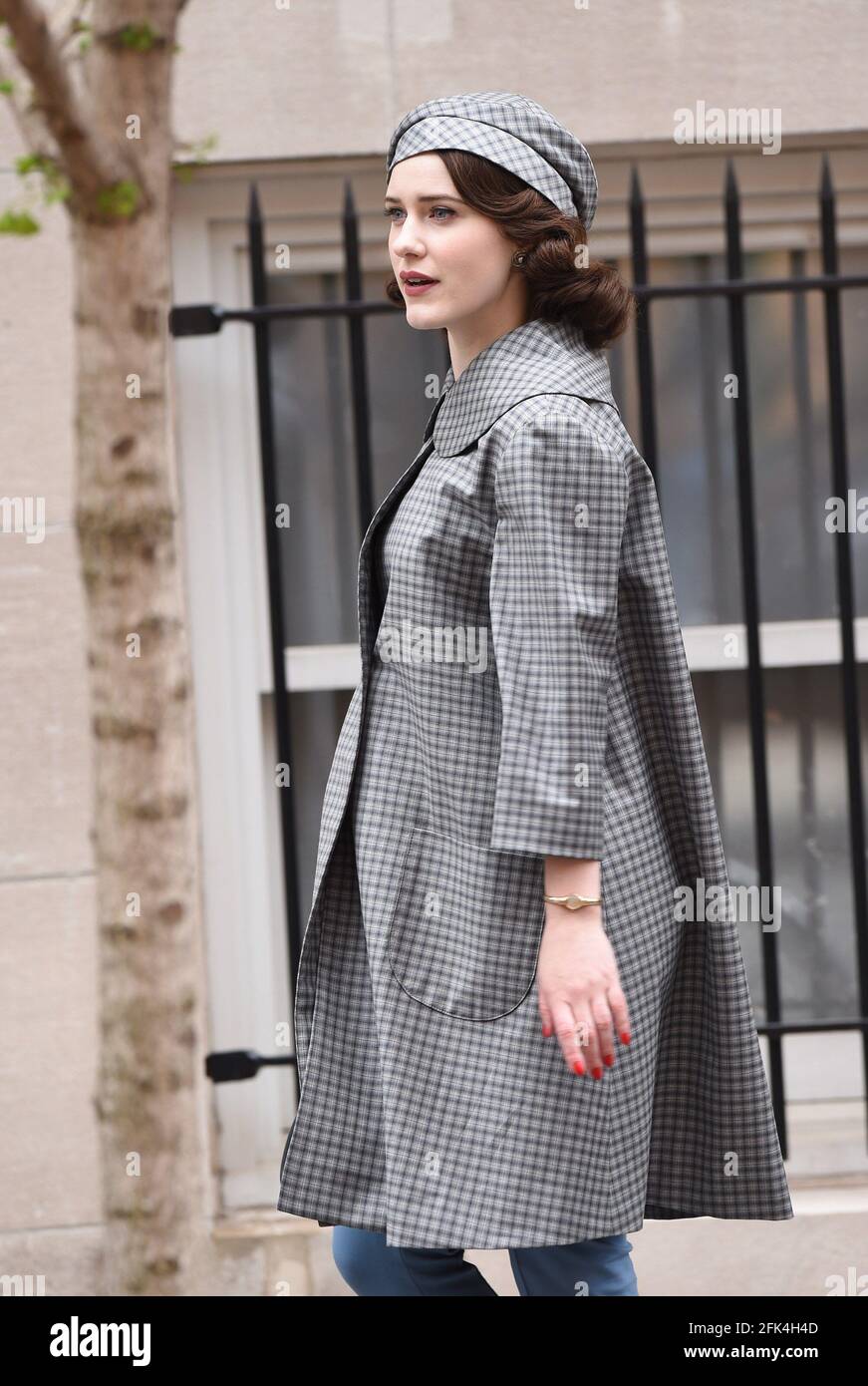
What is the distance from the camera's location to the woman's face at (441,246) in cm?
164

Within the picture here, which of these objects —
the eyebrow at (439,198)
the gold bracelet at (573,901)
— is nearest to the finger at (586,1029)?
the gold bracelet at (573,901)

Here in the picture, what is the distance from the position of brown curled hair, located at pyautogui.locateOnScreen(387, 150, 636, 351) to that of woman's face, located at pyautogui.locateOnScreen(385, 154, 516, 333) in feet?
0.05

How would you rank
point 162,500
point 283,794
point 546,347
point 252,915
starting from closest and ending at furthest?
point 546,347, point 162,500, point 283,794, point 252,915

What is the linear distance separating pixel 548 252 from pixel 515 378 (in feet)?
0.53

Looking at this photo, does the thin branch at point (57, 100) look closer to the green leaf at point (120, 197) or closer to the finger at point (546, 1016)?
the green leaf at point (120, 197)

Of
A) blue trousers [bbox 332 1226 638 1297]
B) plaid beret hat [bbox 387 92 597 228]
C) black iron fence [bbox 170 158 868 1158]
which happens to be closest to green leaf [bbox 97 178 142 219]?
black iron fence [bbox 170 158 868 1158]

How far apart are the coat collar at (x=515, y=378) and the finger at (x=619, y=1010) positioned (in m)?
0.65

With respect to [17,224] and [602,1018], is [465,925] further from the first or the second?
[17,224]

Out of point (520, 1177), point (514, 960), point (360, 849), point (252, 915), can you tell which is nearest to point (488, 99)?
point (360, 849)

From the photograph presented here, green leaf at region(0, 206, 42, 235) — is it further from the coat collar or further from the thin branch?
the coat collar

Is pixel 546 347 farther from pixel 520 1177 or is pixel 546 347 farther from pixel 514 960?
pixel 520 1177

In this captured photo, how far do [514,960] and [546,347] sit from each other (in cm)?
73

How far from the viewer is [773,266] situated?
3.23 metres

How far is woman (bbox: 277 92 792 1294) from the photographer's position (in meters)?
1.52
